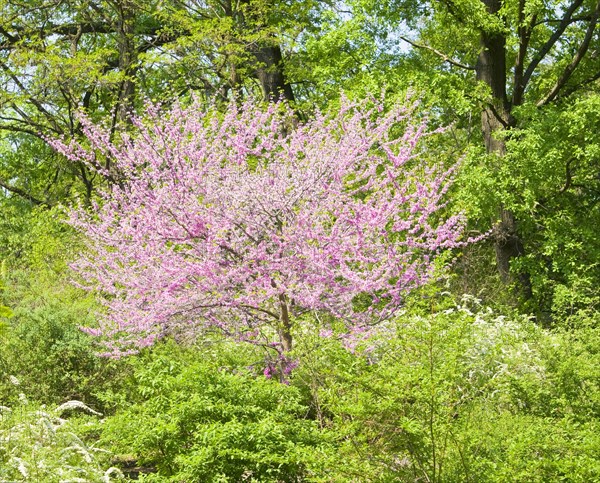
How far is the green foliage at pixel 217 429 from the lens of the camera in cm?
555

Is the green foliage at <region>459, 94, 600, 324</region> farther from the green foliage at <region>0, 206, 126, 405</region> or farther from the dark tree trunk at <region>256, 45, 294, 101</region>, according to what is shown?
the green foliage at <region>0, 206, 126, 405</region>

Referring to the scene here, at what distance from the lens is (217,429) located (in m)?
5.60

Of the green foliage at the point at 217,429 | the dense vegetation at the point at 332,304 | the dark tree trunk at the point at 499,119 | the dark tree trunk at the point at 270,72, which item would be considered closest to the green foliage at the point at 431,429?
the dense vegetation at the point at 332,304

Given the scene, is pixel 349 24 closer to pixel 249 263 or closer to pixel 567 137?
pixel 567 137

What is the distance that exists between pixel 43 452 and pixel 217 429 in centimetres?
120

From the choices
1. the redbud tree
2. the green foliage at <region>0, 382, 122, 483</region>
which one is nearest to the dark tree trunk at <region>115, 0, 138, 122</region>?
the redbud tree

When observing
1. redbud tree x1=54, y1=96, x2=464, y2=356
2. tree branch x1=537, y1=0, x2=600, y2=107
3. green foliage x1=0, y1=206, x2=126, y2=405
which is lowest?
green foliage x1=0, y1=206, x2=126, y2=405

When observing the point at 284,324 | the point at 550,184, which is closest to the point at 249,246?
the point at 284,324

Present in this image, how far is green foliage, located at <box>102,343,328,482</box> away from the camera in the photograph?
5555mm

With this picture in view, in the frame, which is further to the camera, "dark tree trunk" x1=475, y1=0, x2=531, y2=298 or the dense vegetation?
"dark tree trunk" x1=475, y1=0, x2=531, y2=298

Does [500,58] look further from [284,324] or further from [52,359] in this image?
[52,359]

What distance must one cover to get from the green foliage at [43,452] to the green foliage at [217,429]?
319 millimetres

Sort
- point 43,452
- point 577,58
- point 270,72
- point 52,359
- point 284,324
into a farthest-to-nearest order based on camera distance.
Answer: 1. point 270,72
2. point 577,58
3. point 52,359
4. point 284,324
5. point 43,452

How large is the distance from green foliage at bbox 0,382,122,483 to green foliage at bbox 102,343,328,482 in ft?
1.05
